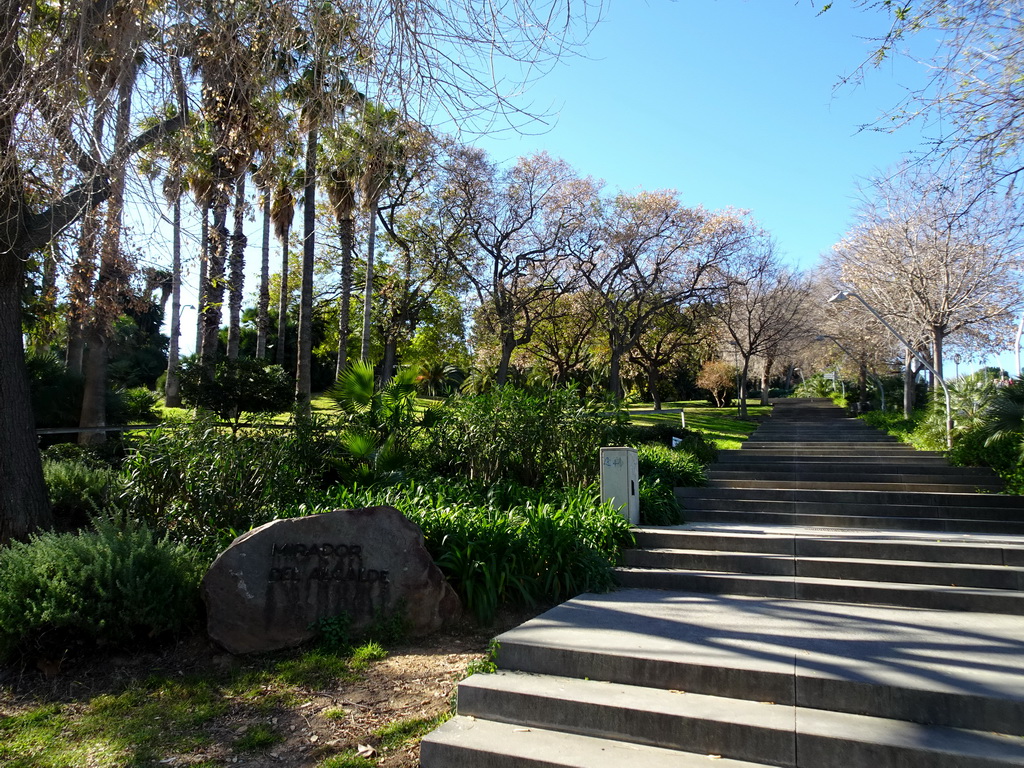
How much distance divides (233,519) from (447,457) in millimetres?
3021

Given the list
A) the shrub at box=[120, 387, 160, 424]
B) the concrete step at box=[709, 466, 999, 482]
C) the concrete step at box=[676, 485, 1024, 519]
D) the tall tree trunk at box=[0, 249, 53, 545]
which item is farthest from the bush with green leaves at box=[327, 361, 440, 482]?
the shrub at box=[120, 387, 160, 424]

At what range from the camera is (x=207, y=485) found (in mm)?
8023

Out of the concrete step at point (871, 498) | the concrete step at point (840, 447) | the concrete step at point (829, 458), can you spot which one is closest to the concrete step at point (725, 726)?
the concrete step at point (871, 498)

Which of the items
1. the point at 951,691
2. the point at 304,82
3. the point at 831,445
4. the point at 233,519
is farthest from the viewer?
the point at 831,445

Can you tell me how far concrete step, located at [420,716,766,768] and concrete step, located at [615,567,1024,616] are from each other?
2.77m

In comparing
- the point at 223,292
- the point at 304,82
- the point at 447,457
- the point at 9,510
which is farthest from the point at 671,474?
the point at 223,292

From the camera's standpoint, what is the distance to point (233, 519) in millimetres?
8008

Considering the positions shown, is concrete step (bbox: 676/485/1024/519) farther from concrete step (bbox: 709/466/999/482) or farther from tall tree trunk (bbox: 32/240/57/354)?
tall tree trunk (bbox: 32/240/57/354)

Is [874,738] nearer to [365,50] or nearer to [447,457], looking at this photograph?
[365,50]

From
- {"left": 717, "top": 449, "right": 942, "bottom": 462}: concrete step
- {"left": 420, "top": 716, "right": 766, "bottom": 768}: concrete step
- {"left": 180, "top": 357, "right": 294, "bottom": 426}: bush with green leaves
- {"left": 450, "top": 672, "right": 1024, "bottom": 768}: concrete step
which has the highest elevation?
{"left": 180, "top": 357, "right": 294, "bottom": 426}: bush with green leaves

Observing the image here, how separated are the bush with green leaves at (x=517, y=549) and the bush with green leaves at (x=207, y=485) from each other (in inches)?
36.5

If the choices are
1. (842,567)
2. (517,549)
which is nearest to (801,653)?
(842,567)

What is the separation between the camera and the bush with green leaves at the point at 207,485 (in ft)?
26.0

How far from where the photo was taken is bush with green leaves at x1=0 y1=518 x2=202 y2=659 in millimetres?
5855
